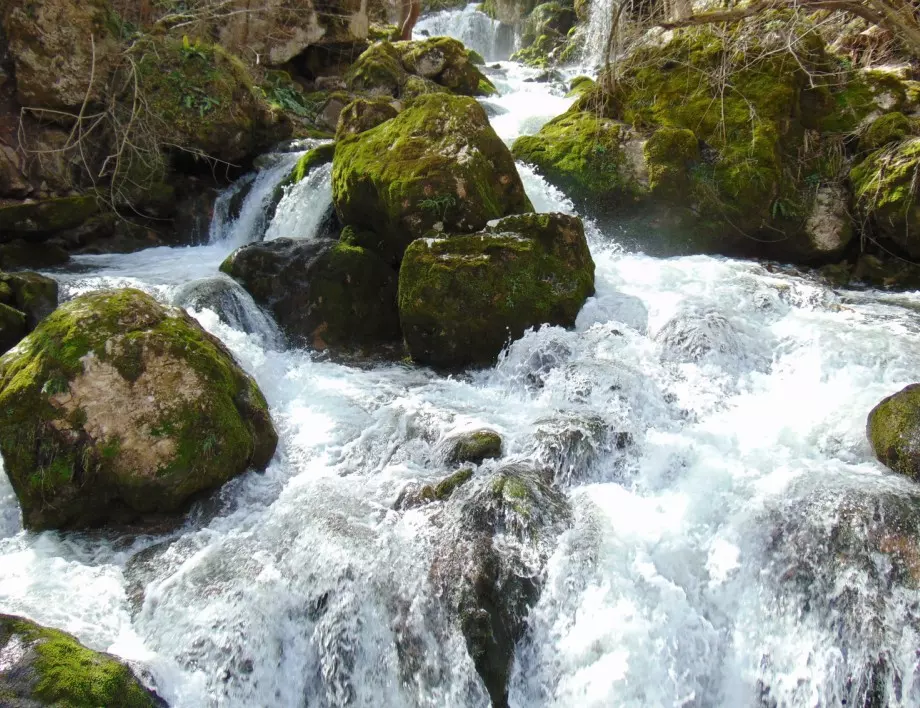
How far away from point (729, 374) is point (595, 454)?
196 cm

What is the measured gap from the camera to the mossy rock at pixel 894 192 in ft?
25.4

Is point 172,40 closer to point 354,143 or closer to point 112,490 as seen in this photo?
point 354,143

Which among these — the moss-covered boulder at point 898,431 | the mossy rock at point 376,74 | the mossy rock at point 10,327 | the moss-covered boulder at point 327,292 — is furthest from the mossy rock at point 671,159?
the mossy rock at point 376,74

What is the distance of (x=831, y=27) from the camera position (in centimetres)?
938

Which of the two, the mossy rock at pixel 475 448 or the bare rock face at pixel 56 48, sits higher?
the bare rock face at pixel 56 48

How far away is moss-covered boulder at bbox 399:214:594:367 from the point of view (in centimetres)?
682

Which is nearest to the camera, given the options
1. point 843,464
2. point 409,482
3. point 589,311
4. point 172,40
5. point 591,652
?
point 591,652

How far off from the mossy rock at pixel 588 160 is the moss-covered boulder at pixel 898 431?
515 centimetres

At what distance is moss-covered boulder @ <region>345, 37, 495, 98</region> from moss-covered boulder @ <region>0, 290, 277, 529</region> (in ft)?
40.6

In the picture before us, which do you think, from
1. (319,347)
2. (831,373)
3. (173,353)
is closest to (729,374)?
(831,373)

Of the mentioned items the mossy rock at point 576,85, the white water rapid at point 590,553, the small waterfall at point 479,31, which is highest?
the small waterfall at point 479,31

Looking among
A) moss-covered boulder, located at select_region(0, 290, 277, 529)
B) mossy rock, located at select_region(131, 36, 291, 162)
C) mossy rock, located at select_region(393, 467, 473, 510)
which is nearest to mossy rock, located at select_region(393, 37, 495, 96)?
mossy rock, located at select_region(131, 36, 291, 162)

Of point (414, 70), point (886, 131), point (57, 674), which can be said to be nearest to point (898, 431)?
point (57, 674)

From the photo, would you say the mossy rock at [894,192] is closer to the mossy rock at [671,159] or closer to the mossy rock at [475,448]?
the mossy rock at [671,159]
